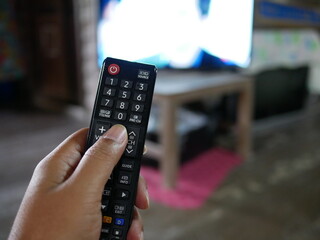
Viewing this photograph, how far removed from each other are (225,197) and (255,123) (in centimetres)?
79

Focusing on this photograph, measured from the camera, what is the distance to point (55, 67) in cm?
203


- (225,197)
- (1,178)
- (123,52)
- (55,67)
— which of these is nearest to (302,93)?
(225,197)

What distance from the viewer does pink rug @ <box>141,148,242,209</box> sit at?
1033mm

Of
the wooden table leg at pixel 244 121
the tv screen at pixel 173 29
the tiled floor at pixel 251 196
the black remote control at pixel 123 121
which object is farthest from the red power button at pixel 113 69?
the wooden table leg at pixel 244 121

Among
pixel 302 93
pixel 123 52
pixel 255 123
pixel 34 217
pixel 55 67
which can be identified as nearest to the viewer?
pixel 34 217

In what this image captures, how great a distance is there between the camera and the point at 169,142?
3.41 feet

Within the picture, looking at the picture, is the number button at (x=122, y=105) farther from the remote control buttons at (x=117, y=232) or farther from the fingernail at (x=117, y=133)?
the remote control buttons at (x=117, y=232)

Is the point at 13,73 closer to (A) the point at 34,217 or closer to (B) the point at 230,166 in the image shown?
(B) the point at 230,166

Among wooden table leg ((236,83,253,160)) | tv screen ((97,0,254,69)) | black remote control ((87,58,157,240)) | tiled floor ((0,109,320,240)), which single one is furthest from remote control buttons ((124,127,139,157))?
wooden table leg ((236,83,253,160))

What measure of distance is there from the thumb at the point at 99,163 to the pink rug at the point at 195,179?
70cm

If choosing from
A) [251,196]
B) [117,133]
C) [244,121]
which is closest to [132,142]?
[117,133]

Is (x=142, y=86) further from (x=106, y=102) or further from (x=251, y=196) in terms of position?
(x=251, y=196)

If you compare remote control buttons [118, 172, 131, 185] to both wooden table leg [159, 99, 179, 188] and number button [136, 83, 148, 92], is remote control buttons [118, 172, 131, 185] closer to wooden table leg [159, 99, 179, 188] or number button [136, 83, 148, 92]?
number button [136, 83, 148, 92]

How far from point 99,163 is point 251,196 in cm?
83
